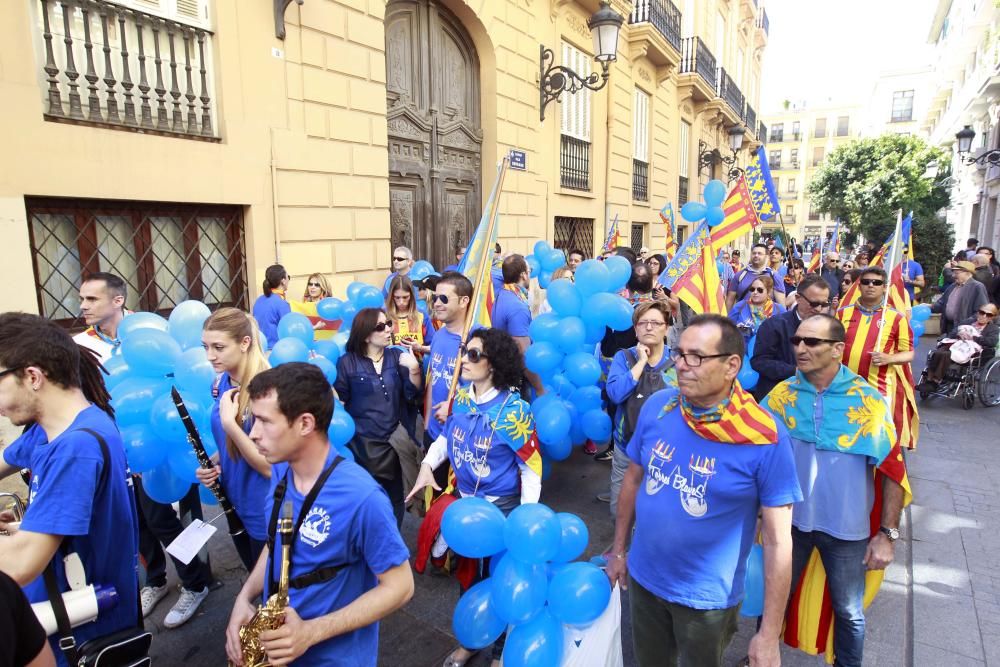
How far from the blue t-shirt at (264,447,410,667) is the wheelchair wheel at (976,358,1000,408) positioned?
28.5 ft

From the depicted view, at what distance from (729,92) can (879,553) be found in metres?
23.7

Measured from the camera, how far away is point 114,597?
196 centimetres

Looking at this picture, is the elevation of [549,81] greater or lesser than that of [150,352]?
greater

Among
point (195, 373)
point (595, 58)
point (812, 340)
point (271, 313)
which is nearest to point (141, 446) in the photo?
point (195, 373)

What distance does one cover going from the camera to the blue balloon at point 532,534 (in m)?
2.27

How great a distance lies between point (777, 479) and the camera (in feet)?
6.27

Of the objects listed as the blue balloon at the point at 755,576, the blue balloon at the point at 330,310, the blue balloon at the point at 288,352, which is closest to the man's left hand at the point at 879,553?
the blue balloon at the point at 755,576

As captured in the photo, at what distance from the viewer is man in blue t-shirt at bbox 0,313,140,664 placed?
175cm

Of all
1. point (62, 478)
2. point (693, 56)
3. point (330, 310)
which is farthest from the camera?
point (693, 56)

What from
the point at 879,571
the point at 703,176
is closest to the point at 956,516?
the point at 879,571

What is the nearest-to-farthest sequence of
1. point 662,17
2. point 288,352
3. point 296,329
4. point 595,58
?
point 288,352
point 296,329
point 595,58
point 662,17

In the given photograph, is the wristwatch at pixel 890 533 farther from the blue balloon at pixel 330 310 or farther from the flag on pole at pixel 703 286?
the blue balloon at pixel 330 310

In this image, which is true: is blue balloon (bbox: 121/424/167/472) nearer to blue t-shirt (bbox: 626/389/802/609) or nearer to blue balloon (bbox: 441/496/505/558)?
blue balloon (bbox: 441/496/505/558)

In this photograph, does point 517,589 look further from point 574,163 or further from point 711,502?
point 574,163
